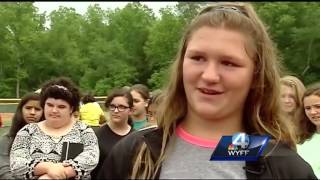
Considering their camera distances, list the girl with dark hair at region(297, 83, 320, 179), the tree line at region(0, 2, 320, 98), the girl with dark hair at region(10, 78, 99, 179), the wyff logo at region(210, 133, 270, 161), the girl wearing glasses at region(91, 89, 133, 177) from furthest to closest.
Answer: the tree line at region(0, 2, 320, 98) < the girl wearing glasses at region(91, 89, 133, 177) < the girl with dark hair at region(297, 83, 320, 179) < the girl with dark hair at region(10, 78, 99, 179) < the wyff logo at region(210, 133, 270, 161)

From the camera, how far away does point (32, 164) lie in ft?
10.4

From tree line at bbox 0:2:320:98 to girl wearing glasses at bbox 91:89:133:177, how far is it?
3123 centimetres

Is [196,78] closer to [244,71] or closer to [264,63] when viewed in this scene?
[244,71]

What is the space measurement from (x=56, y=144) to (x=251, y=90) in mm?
2042

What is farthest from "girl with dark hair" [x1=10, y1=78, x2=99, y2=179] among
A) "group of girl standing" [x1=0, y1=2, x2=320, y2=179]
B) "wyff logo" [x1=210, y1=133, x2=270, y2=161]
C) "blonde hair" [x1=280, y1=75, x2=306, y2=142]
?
"blonde hair" [x1=280, y1=75, x2=306, y2=142]

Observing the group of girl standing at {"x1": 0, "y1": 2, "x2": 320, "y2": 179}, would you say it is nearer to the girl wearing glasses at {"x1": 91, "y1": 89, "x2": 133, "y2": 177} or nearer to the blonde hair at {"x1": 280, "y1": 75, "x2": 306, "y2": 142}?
the girl wearing glasses at {"x1": 91, "y1": 89, "x2": 133, "y2": 177}

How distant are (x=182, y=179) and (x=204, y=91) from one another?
28 centimetres

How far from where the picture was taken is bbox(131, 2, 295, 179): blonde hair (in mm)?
1584

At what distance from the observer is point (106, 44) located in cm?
4872

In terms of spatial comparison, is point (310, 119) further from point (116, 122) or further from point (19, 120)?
Result: point (19, 120)

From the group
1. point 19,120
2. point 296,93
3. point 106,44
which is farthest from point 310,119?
point 106,44

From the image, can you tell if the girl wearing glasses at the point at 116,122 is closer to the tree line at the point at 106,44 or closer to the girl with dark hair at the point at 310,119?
the girl with dark hair at the point at 310,119

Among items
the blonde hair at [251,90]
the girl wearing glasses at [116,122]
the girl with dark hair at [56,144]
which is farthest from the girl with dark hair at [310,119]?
the blonde hair at [251,90]

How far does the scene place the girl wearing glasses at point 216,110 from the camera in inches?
60.3
